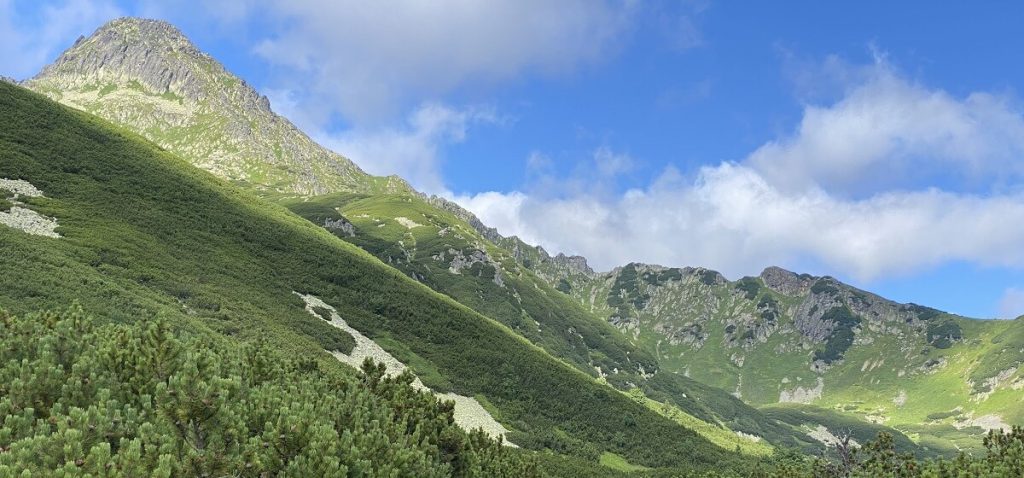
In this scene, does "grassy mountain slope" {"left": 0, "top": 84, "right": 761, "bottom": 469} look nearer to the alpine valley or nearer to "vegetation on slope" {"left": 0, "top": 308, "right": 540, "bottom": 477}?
the alpine valley

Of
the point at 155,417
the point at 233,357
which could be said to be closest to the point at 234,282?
the point at 233,357

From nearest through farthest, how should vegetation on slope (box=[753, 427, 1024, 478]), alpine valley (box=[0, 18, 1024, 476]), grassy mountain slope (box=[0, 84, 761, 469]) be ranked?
alpine valley (box=[0, 18, 1024, 476]), vegetation on slope (box=[753, 427, 1024, 478]), grassy mountain slope (box=[0, 84, 761, 469])

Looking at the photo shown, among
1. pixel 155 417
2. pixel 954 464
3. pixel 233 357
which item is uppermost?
pixel 954 464

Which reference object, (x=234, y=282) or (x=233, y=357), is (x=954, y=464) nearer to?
(x=233, y=357)

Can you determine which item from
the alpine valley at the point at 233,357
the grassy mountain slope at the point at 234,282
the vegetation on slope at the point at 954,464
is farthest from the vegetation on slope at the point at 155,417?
the grassy mountain slope at the point at 234,282

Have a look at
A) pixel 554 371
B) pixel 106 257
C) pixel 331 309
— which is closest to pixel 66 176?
pixel 106 257

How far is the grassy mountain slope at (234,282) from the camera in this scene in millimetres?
54750

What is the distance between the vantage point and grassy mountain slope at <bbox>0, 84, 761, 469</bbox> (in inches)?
2156

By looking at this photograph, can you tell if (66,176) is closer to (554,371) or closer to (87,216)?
(87,216)

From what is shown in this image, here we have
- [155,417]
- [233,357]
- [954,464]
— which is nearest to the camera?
[155,417]

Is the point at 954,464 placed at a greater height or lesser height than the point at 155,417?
greater

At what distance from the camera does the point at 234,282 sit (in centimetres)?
7450

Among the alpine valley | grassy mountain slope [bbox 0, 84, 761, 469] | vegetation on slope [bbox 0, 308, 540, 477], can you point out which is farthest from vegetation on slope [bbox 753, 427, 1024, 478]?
grassy mountain slope [bbox 0, 84, 761, 469]

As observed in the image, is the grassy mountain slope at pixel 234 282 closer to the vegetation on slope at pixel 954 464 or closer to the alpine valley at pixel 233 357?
the alpine valley at pixel 233 357
